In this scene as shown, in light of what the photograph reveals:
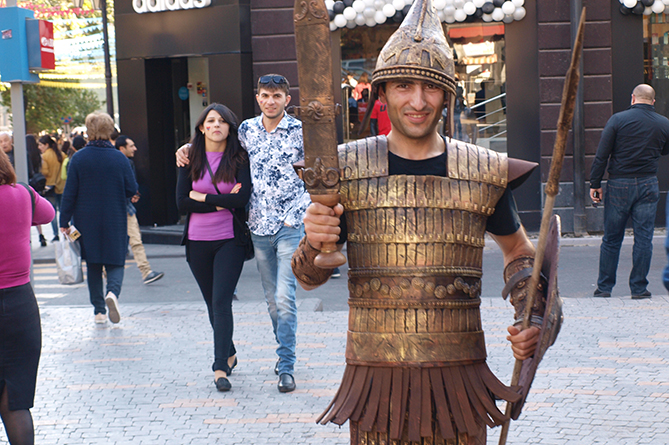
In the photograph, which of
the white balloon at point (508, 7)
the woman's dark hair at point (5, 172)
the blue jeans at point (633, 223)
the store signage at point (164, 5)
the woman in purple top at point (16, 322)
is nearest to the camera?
the woman in purple top at point (16, 322)

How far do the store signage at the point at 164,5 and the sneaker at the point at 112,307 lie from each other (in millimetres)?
7285

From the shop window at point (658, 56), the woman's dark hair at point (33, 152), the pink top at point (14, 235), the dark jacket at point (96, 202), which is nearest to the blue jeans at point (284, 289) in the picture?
the pink top at point (14, 235)

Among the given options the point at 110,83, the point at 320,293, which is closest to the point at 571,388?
the point at 320,293

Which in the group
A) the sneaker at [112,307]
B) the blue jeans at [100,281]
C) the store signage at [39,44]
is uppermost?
the store signage at [39,44]

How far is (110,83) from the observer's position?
15.4 m

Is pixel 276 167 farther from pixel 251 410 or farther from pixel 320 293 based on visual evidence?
pixel 320 293

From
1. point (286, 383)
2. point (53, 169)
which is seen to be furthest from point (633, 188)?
point (53, 169)

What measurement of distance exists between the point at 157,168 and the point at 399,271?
12651 mm

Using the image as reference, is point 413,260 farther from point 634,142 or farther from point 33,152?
point 33,152

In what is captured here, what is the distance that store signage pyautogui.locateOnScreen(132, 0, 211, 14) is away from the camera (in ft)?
44.1

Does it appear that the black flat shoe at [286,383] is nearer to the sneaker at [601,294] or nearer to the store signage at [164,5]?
the sneaker at [601,294]

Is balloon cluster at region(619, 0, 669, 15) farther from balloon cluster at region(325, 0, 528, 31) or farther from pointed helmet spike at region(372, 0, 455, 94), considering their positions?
pointed helmet spike at region(372, 0, 455, 94)

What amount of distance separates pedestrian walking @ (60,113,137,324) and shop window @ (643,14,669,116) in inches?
351

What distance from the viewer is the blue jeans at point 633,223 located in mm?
7883
